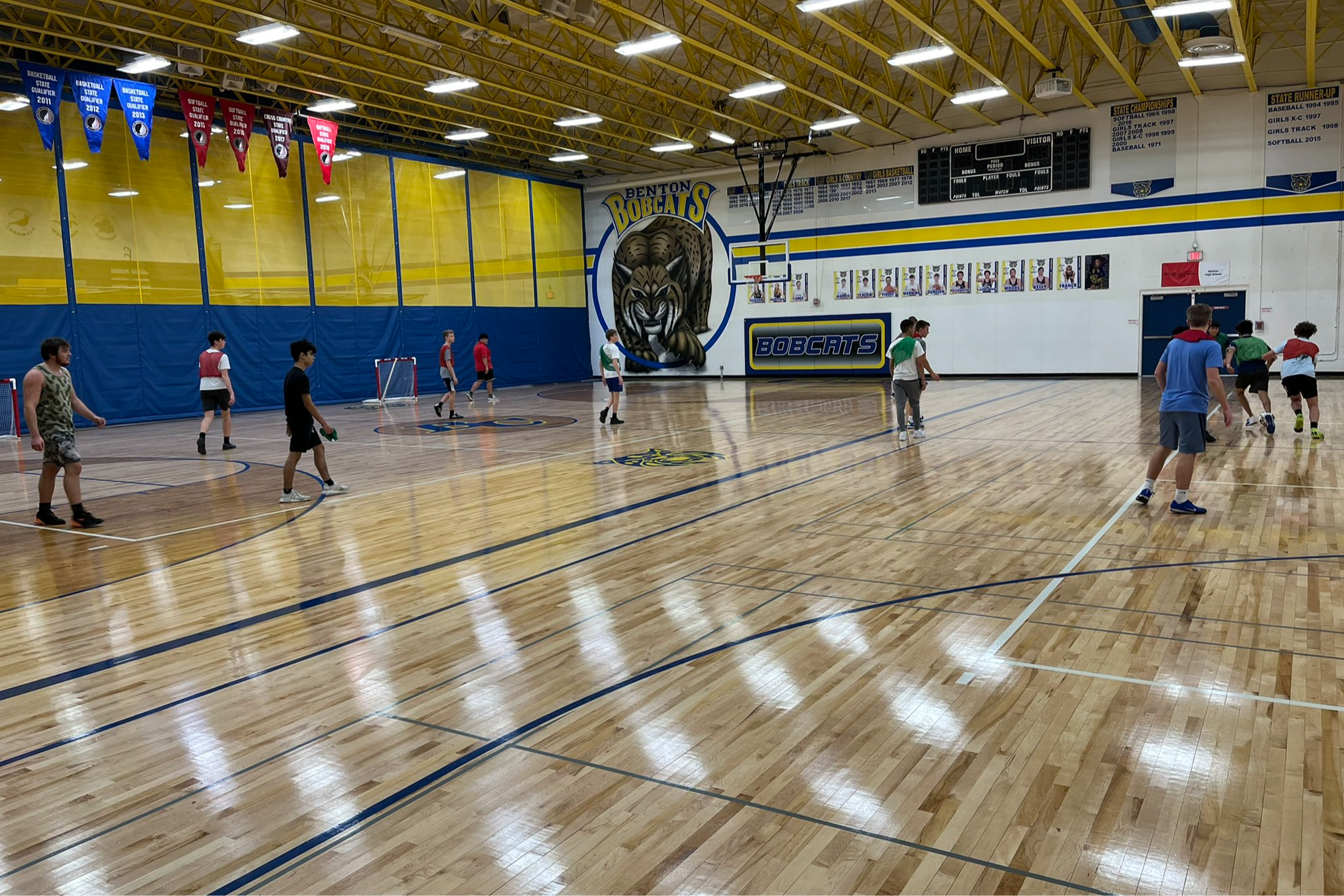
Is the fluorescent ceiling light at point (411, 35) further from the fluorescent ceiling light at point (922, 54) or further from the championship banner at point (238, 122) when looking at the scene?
the fluorescent ceiling light at point (922, 54)

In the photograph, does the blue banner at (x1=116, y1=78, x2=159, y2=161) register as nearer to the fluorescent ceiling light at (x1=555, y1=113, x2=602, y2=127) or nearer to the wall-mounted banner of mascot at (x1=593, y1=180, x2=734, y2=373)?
the fluorescent ceiling light at (x1=555, y1=113, x2=602, y2=127)

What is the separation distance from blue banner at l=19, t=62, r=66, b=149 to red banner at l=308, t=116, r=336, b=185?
15.4 feet

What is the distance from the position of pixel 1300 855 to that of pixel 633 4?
1765 cm

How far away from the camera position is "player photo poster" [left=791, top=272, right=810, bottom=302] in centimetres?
2817

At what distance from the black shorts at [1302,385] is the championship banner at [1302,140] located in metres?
13.1

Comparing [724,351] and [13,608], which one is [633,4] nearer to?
[724,351]

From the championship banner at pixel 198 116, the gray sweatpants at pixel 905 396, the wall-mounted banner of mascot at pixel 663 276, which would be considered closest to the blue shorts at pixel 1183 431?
the gray sweatpants at pixel 905 396

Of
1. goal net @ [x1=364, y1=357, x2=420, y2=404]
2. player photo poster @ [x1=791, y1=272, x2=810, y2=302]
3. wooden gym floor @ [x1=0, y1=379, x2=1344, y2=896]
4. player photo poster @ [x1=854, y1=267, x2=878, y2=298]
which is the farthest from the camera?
player photo poster @ [x1=791, y1=272, x2=810, y2=302]

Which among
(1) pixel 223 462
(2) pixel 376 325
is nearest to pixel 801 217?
(2) pixel 376 325

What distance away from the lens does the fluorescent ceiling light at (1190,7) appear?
46.0ft

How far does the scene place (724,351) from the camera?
2962 centimetres

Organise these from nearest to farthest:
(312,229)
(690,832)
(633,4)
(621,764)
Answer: (690,832) < (621,764) < (633,4) < (312,229)

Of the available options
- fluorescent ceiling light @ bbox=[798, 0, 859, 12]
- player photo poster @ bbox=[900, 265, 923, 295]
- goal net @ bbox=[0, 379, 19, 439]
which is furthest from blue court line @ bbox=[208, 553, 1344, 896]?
player photo poster @ bbox=[900, 265, 923, 295]

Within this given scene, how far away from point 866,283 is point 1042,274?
4.79m
